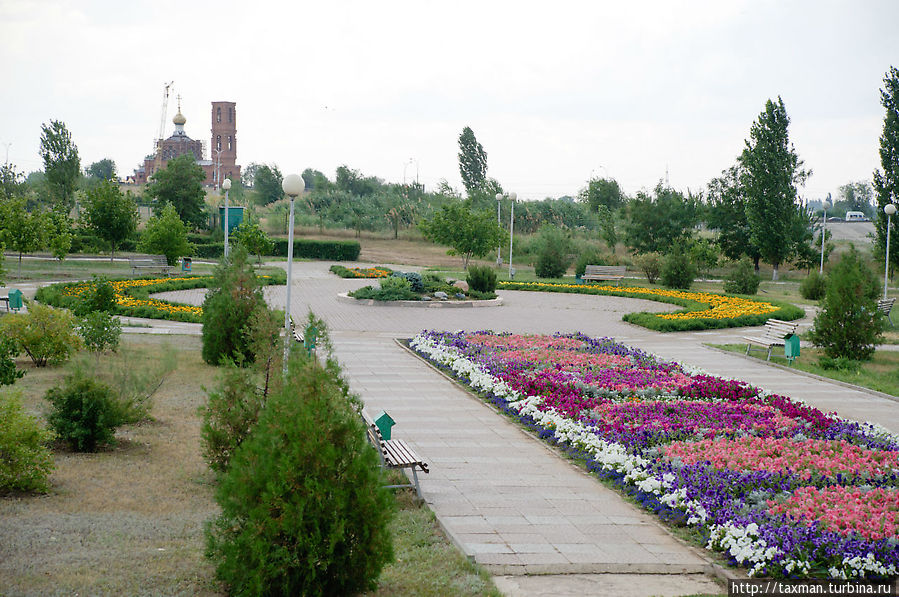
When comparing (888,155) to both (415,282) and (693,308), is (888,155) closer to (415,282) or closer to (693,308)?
(693,308)

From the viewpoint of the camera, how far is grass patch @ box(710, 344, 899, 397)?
11.0 metres

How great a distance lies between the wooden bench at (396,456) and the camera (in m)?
5.84

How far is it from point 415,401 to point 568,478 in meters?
3.10

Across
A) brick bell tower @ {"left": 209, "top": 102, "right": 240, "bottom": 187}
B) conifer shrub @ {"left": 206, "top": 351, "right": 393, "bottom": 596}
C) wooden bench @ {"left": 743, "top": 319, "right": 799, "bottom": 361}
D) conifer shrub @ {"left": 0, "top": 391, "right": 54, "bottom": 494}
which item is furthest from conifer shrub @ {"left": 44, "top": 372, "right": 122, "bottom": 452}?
brick bell tower @ {"left": 209, "top": 102, "right": 240, "bottom": 187}

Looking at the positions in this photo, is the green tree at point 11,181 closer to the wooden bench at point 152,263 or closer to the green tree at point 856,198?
the wooden bench at point 152,263

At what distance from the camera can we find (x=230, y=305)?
10.1 meters

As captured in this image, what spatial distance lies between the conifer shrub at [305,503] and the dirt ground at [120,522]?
1.76 ft

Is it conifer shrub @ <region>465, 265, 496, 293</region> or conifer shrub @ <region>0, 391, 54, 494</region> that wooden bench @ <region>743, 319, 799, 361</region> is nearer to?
conifer shrub @ <region>465, 265, 496, 293</region>

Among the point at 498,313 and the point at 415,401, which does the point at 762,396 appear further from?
the point at 498,313

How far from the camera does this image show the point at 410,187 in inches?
2498

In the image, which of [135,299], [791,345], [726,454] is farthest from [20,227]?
[726,454]

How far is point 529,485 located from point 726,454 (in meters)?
1.82

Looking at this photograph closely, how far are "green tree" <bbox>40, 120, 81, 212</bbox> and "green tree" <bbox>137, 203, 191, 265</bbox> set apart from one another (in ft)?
63.7

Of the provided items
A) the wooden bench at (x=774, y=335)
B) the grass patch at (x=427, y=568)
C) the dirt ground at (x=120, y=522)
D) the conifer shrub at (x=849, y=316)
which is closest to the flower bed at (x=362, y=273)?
the wooden bench at (x=774, y=335)
